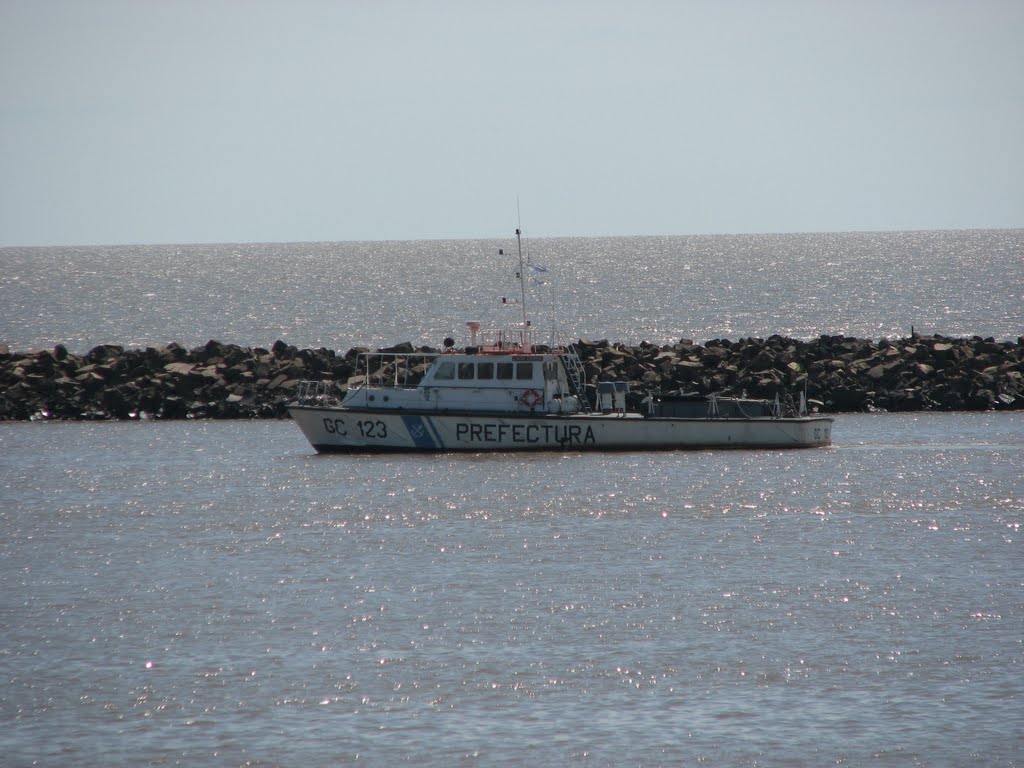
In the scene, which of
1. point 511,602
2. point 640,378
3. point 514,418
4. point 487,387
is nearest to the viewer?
point 511,602

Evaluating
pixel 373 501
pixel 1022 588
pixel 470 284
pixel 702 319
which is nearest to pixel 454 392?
pixel 373 501

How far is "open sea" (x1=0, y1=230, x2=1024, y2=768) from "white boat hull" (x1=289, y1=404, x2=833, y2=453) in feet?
1.80

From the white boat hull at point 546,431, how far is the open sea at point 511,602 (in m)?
0.55

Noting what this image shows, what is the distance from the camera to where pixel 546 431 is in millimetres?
32844

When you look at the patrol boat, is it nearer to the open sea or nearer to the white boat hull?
the white boat hull

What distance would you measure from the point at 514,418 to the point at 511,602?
13925mm

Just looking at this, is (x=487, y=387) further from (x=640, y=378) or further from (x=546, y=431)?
(x=640, y=378)

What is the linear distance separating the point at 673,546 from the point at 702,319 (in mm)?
68642

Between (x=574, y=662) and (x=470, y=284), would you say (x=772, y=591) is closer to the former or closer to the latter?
(x=574, y=662)

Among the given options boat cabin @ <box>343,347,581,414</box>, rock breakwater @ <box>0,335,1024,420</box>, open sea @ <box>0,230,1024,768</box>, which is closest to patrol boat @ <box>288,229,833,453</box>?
boat cabin @ <box>343,347,581,414</box>

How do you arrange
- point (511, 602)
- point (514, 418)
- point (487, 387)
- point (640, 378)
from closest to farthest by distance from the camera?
point (511, 602) < point (514, 418) < point (487, 387) < point (640, 378)

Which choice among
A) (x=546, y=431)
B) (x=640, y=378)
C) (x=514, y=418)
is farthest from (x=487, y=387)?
(x=640, y=378)

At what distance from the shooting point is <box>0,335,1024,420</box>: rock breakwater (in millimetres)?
42875

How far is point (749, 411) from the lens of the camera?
33.9 m
